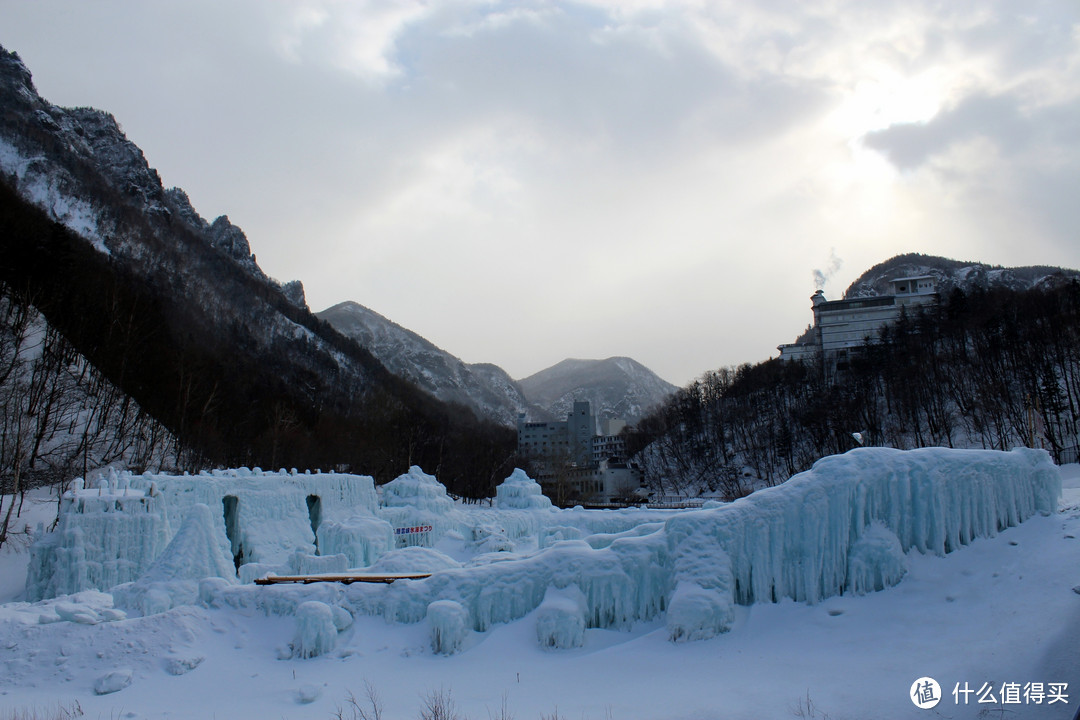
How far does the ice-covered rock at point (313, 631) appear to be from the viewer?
13227 mm

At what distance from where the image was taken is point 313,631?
13.3 meters

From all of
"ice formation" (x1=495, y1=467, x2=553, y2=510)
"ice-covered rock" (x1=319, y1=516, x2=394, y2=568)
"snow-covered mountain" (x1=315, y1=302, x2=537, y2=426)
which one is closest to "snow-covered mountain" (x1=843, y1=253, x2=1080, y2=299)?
"ice formation" (x1=495, y1=467, x2=553, y2=510)

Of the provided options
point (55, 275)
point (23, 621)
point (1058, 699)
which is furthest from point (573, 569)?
point (55, 275)

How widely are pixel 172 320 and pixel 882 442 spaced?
187 feet

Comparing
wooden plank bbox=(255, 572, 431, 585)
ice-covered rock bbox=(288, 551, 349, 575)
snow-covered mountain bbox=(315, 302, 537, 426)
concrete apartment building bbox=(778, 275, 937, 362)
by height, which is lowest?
ice-covered rock bbox=(288, 551, 349, 575)

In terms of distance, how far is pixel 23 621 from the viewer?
511 inches

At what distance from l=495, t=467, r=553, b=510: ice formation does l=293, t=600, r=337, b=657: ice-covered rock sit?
22867 millimetres

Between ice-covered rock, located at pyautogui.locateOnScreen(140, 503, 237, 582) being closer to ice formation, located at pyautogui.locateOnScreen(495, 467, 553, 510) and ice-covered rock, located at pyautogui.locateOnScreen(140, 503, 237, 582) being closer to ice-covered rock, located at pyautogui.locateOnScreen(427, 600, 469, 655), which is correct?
ice-covered rock, located at pyautogui.locateOnScreen(427, 600, 469, 655)

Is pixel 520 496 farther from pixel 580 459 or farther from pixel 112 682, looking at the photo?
pixel 580 459

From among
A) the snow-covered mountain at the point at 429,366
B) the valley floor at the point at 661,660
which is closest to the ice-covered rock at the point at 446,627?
the valley floor at the point at 661,660

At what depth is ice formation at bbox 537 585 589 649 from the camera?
12.7m

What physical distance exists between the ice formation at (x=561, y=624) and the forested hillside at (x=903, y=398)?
2986 cm

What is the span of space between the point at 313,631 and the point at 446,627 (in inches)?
103

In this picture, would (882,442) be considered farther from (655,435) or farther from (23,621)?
(23,621)
